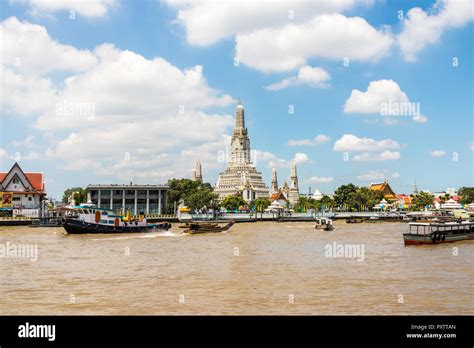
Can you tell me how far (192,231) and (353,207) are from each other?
305ft

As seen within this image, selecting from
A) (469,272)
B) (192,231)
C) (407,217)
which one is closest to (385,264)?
(469,272)

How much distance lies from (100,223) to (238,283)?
147ft

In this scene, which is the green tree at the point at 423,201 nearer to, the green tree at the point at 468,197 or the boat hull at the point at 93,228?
the green tree at the point at 468,197

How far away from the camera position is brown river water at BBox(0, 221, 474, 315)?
736 inches

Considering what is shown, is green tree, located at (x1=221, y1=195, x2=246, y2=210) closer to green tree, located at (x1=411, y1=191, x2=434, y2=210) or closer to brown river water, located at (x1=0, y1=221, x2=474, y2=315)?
green tree, located at (x1=411, y1=191, x2=434, y2=210)

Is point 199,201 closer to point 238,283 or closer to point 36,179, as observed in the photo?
point 36,179

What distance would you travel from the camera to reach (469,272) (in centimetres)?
2770

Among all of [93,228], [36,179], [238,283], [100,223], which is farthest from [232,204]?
[238,283]

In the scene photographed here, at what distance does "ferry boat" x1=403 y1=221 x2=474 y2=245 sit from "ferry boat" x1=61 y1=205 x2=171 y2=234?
36596 millimetres

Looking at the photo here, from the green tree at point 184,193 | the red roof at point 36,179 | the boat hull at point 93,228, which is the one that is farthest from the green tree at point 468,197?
the boat hull at point 93,228

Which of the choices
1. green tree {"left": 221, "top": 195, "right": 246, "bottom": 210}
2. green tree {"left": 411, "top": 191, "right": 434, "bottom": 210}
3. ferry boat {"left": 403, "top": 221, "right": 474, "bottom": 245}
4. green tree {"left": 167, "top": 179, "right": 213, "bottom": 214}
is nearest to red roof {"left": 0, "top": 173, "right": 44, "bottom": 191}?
green tree {"left": 167, "top": 179, "right": 213, "bottom": 214}

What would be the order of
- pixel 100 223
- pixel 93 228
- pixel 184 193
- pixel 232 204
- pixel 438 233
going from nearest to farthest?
pixel 438 233
pixel 93 228
pixel 100 223
pixel 184 193
pixel 232 204

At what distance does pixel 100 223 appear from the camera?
213ft

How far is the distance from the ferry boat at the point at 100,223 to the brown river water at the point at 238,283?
24.7 m
